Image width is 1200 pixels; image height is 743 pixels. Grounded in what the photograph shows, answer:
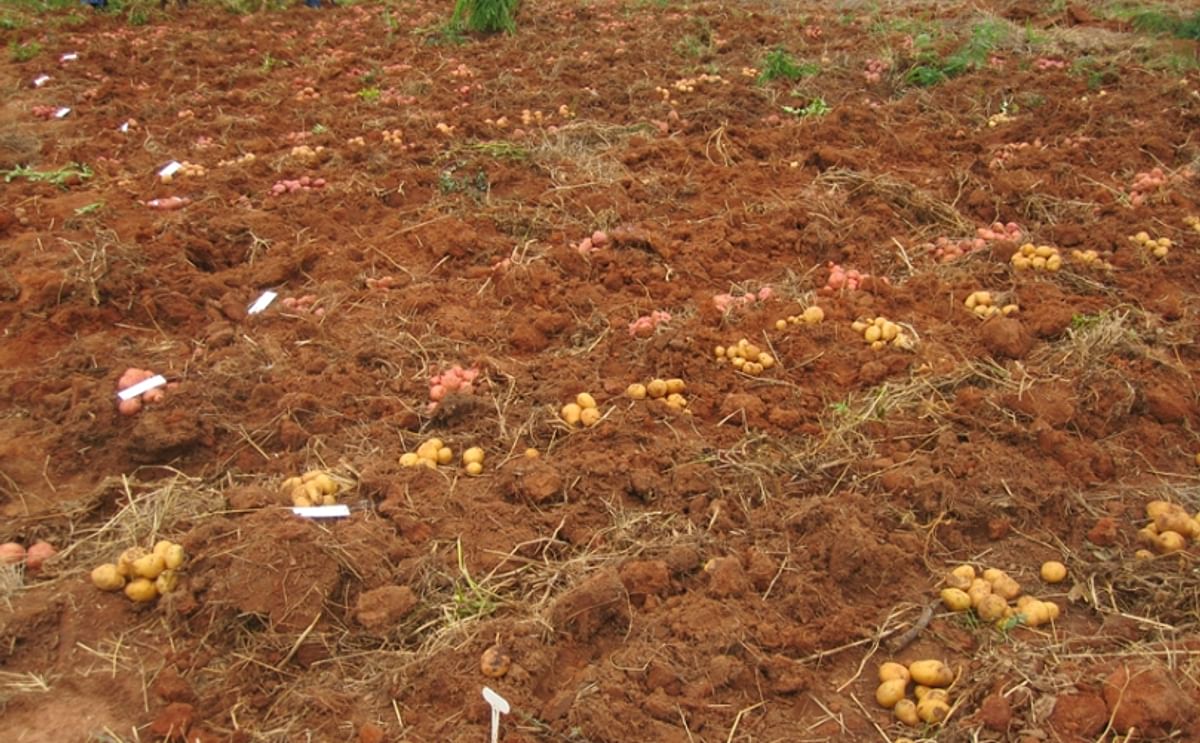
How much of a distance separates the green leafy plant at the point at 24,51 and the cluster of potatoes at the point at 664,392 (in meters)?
8.07

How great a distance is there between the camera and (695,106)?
21.7 feet

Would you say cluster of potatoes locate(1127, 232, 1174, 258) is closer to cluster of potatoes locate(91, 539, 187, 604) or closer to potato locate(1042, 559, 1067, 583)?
potato locate(1042, 559, 1067, 583)

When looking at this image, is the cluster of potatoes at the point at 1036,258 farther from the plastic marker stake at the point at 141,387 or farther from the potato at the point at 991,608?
the plastic marker stake at the point at 141,387

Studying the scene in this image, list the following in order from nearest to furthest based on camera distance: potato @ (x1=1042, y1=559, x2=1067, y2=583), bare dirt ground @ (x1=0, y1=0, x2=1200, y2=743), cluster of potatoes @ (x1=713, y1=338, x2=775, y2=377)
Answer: bare dirt ground @ (x1=0, y1=0, x2=1200, y2=743) < potato @ (x1=1042, y1=559, x2=1067, y2=583) < cluster of potatoes @ (x1=713, y1=338, x2=775, y2=377)

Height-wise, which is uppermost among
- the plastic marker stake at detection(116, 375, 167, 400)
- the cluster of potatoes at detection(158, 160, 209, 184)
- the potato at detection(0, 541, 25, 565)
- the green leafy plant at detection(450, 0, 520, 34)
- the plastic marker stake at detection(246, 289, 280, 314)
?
the green leafy plant at detection(450, 0, 520, 34)

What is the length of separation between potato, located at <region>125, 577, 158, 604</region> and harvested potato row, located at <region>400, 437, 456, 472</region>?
3.02 feet

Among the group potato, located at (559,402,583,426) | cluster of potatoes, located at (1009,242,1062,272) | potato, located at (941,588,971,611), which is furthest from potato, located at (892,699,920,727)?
cluster of potatoes, located at (1009,242,1062,272)

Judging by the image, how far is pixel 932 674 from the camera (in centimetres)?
241

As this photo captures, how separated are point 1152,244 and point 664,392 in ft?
9.22

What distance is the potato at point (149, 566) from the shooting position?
280 cm

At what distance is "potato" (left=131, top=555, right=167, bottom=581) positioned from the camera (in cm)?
280

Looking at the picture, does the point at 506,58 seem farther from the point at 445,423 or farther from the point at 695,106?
the point at 445,423

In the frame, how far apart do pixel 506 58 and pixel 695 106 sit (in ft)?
7.51

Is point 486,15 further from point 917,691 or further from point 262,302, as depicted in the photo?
point 917,691
